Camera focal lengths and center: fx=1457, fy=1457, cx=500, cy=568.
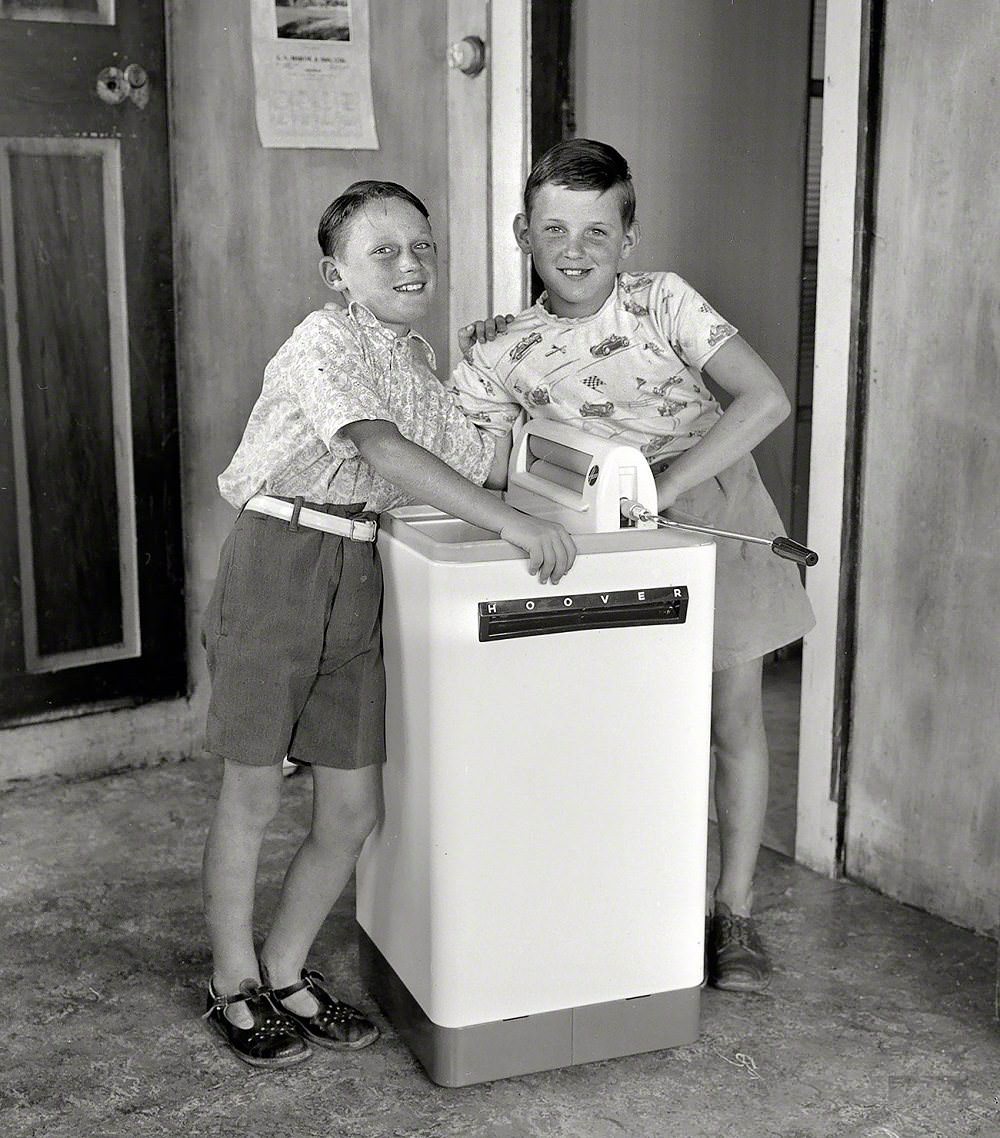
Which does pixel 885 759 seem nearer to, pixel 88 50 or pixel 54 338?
pixel 54 338

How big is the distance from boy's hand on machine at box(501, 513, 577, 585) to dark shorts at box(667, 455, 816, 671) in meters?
0.46

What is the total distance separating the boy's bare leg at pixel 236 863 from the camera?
6.55 feet

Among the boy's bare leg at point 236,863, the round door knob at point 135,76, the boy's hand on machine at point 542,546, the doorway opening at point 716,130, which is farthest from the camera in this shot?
the round door knob at point 135,76

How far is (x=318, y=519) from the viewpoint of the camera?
6.29 ft

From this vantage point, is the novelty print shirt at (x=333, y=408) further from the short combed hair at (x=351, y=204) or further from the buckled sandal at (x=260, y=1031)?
the buckled sandal at (x=260, y=1031)

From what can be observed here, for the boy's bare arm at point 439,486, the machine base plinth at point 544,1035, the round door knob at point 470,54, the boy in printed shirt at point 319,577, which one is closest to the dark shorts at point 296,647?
the boy in printed shirt at point 319,577

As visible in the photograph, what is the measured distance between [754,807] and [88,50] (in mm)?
1963

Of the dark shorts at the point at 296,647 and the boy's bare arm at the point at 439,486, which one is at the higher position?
the boy's bare arm at the point at 439,486

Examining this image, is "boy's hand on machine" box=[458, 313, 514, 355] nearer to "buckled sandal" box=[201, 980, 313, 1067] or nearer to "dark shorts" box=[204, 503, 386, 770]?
"dark shorts" box=[204, 503, 386, 770]

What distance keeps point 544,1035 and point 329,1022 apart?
1.05 ft

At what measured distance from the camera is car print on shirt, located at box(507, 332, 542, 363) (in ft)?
7.16

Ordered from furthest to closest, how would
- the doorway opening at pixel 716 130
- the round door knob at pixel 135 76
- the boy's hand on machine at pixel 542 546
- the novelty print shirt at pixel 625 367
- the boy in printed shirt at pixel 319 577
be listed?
the round door knob at pixel 135 76 → the doorway opening at pixel 716 130 → the novelty print shirt at pixel 625 367 → the boy in printed shirt at pixel 319 577 → the boy's hand on machine at pixel 542 546

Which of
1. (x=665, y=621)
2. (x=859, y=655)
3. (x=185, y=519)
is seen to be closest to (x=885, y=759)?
(x=859, y=655)

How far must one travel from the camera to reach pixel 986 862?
2340 mm
